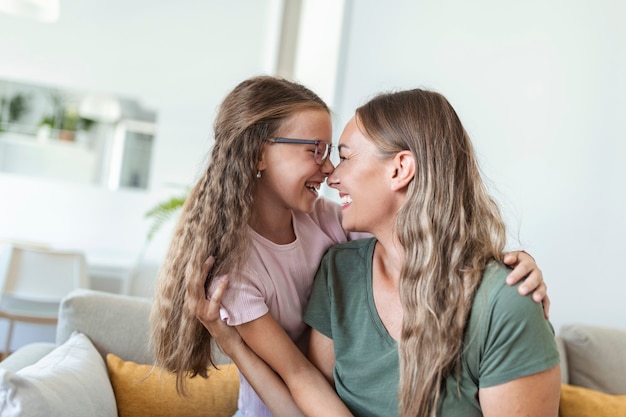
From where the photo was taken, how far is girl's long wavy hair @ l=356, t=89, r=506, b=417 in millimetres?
1314

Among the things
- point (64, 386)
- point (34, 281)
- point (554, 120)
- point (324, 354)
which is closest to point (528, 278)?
point (324, 354)

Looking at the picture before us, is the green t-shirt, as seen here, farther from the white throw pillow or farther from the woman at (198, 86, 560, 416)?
the white throw pillow

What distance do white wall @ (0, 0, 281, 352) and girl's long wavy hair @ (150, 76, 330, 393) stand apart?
410cm

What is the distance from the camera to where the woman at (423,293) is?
4.15ft

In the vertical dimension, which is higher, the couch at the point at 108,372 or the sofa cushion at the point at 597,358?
the sofa cushion at the point at 597,358

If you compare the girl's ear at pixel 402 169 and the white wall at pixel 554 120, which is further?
the white wall at pixel 554 120

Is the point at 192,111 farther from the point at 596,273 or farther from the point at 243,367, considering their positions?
the point at 243,367

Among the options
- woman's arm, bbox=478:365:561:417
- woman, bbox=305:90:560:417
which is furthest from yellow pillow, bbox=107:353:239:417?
woman's arm, bbox=478:365:561:417

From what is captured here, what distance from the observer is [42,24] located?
574 centimetres

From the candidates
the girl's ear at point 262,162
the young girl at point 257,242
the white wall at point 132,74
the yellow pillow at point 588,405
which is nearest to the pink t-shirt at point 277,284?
the young girl at point 257,242

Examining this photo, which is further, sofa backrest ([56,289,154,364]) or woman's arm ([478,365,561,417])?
sofa backrest ([56,289,154,364])

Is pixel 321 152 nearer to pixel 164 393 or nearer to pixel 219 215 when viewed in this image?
pixel 219 215

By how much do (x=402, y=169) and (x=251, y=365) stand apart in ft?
1.85

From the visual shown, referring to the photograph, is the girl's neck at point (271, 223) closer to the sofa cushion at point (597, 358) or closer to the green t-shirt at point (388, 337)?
the green t-shirt at point (388, 337)
